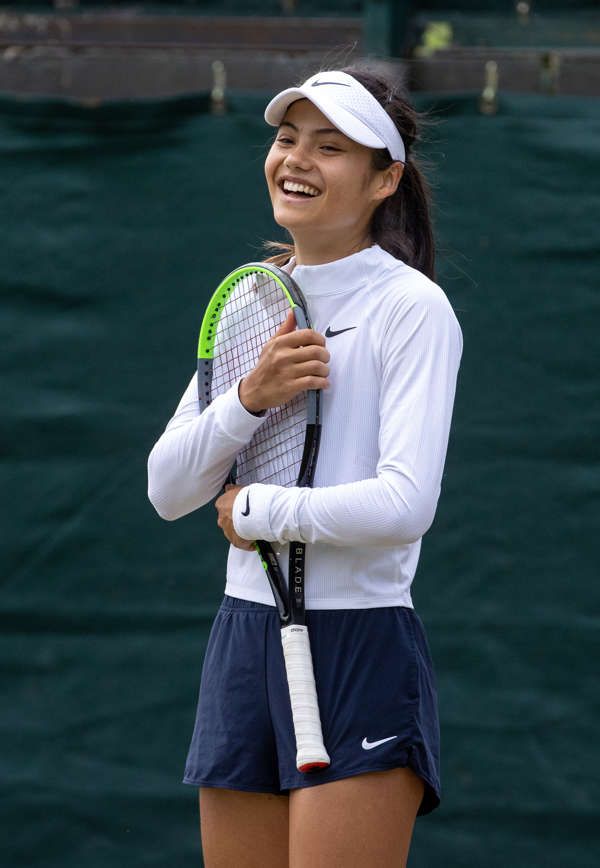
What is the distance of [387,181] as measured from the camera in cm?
201

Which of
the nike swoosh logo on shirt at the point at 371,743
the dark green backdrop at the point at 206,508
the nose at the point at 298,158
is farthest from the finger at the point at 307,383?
the dark green backdrop at the point at 206,508

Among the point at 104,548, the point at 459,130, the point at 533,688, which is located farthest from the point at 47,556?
the point at 459,130

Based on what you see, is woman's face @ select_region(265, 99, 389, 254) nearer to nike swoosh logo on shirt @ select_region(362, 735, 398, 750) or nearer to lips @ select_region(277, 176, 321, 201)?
lips @ select_region(277, 176, 321, 201)

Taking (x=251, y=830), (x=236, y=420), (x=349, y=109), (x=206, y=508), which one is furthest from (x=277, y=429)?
(x=206, y=508)

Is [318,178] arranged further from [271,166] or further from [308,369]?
[308,369]

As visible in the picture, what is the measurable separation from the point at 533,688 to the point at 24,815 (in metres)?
1.35

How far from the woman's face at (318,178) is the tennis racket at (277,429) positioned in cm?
9

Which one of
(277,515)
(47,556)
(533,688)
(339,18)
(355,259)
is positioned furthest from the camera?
(339,18)

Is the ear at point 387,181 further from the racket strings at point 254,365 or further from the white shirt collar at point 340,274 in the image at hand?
the racket strings at point 254,365

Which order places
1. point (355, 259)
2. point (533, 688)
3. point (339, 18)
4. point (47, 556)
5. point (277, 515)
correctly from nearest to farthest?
Result: 1. point (277, 515)
2. point (355, 259)
3. point (533, 688)
4. point (47, 556)
5. point (339, 18)

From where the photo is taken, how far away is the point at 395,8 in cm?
349

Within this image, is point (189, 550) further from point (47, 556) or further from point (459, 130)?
point (459, 130)

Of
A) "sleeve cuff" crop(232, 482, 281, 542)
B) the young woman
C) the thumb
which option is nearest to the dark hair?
the young woman

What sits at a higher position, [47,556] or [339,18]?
[339,18]
